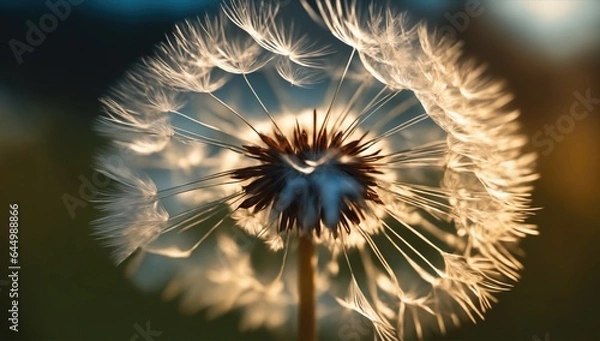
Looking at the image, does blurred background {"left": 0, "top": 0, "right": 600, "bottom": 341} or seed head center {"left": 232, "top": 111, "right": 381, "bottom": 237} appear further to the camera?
blurred background {"left": 0, "top": 0, "right": 600, "bottom": 341}

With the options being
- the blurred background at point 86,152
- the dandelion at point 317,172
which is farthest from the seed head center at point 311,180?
the blurred background at point 86,152

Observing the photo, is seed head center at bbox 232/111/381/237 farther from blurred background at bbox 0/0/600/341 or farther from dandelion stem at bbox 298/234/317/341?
blurred background at bbox 0/0/600/341

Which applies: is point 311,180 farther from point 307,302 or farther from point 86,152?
point 86,152

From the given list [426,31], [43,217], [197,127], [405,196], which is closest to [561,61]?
[426,31]

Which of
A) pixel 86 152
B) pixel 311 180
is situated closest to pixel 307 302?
pixel 311 180

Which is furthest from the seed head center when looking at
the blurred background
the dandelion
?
the blurred background

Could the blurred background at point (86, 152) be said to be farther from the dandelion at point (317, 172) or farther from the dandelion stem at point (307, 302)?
the dandelion stem at point (307, 302)

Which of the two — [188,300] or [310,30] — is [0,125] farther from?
[310,30]
